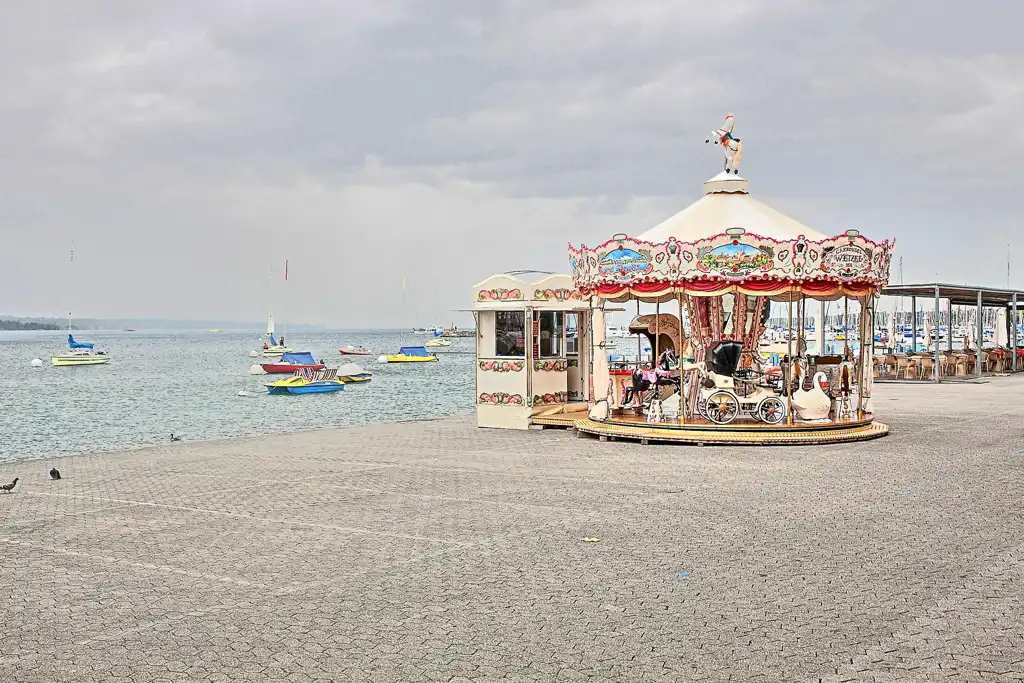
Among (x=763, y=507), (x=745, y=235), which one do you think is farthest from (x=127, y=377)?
(x=763, y=507)

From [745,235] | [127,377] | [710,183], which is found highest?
[710,183]

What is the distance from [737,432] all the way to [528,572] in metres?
9.27

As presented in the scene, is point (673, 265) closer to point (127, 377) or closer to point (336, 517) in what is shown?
point (336, 517)

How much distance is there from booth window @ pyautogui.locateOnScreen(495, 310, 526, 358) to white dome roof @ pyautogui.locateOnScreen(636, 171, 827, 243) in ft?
9.46

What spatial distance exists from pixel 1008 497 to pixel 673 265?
712cm

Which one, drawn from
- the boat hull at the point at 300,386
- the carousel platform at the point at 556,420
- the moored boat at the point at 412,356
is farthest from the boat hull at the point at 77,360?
the carousel platform at the point at 556,420

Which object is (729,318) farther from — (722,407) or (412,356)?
(412,356)

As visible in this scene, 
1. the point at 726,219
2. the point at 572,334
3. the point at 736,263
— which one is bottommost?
the point at 572,334

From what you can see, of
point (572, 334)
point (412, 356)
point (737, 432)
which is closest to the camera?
point (737, 432)

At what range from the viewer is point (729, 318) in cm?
2005

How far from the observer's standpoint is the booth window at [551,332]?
19.9 meters

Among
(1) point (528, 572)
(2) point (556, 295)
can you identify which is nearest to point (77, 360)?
(2) point (556, 295)

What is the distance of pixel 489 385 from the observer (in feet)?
65.8

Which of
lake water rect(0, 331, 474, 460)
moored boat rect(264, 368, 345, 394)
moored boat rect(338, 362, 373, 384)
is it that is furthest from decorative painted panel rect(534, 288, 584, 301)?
moored boat rect(338, 362, 373, 384)
